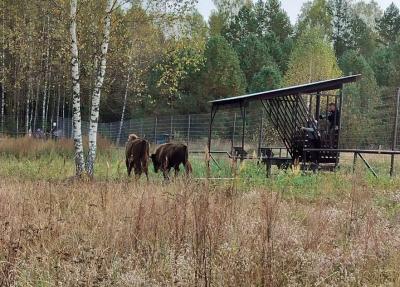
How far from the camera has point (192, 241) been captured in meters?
4.35

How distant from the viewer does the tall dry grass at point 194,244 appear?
3883 millimetres

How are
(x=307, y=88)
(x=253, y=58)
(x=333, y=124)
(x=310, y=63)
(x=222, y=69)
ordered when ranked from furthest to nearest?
1. (x=253, y=58)
2. (x=310, y=63)
3. (x=222, y=69)
4. (x=333, y=124)
5. (x=307, y=88)

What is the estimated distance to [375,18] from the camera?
59.1 m

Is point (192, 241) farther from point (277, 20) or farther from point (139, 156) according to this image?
point (277, 20)

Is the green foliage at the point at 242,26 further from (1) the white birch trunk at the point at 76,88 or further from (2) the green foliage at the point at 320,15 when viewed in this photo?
(1) the white birch trunk at the point at 76,88

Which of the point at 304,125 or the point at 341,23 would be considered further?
the point at 341,23

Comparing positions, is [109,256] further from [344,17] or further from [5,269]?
[344,17]

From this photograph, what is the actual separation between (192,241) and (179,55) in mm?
13413

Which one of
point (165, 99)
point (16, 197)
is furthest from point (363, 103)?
point (165, 99)

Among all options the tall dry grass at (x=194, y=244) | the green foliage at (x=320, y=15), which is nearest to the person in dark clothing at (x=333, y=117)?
the tall dry grass at (x=194, y=244)

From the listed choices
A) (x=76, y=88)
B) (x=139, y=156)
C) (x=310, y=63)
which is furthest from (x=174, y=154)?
(x=310, y=63)

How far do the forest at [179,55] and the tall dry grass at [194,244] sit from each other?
760 centimetres

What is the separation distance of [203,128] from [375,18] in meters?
42.1

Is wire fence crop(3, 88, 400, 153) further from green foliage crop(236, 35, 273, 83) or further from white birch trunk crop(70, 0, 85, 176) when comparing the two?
green foliage crop(236, 35, 273, 83)
